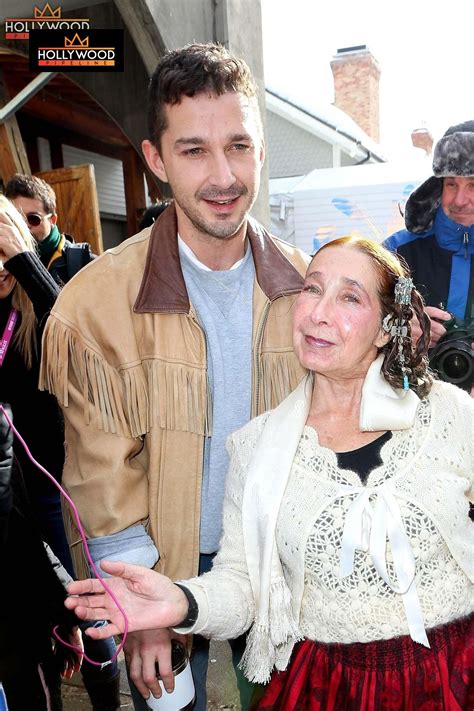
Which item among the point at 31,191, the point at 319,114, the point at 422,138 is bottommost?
the point at 31,191

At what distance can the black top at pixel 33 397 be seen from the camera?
7.30 feet

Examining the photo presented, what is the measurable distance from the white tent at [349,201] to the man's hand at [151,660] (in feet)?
26.7

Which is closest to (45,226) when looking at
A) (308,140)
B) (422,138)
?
(308,140)

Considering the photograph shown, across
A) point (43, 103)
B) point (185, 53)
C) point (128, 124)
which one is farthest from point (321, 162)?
point (185, 53)

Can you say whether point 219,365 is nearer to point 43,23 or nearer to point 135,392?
point 135,392

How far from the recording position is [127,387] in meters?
1.67

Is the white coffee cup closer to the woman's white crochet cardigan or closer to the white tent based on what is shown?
the woman's white crochet cardigan

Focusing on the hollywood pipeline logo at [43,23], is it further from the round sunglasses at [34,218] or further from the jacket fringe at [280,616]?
the jacket fringe at [280,616]

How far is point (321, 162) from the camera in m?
14.0

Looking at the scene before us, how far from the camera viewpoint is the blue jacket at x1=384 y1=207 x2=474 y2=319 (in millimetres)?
2693

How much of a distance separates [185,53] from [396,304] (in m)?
0.93

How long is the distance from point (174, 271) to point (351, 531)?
2.77 feet

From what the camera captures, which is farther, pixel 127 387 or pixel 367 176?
pixel 367 176

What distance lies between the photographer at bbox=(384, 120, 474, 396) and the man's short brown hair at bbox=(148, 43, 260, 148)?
1.31 meters
